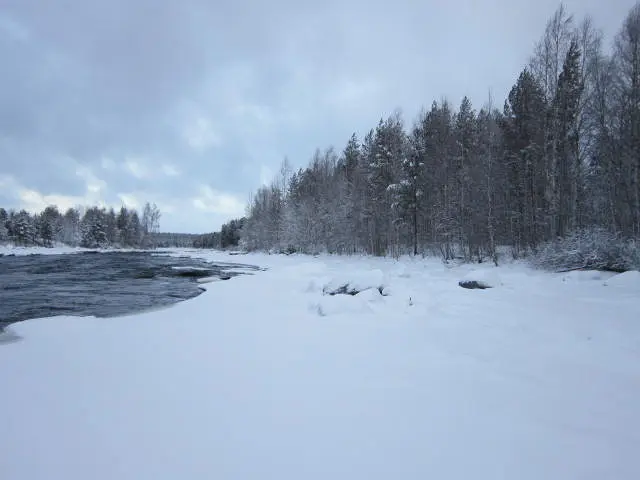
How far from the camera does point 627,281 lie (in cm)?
848

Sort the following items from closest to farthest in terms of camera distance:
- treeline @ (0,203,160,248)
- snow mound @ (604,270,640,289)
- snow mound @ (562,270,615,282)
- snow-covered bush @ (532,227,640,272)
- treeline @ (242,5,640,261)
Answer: snow mound @ (604,270,640,289) → snow mound @ (562,270,615,282) → snow-covered bush @ (532,227,640,272) → treeline @ (242,5,640,261) → treeline @ (0,203,160,248)

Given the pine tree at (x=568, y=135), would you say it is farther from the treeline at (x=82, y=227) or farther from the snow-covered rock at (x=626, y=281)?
the treeline at (x=82, y=227)

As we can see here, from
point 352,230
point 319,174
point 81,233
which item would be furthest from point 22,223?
point 352,230

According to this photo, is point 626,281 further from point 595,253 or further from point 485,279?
point 485,279

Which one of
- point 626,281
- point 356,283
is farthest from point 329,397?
point 626,281

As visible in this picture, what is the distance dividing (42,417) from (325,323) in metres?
4.32

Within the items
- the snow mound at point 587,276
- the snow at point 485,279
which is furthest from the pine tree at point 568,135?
the snow at point 485,279

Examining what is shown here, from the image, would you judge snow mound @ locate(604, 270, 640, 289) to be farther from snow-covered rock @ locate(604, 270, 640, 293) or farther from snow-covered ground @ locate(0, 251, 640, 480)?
snow-covered ground @ locate(0, 251, 640, 480)

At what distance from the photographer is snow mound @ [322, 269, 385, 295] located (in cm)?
960

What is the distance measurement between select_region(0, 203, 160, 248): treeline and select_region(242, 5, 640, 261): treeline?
74.2 m

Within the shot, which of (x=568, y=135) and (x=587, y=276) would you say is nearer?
(x=587, y=276)

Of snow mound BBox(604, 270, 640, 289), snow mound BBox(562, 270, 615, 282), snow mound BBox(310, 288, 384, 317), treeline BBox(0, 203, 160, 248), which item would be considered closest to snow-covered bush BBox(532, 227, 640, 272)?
snow mound BBox(562, 270, 615, 282)

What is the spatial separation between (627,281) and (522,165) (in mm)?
14897

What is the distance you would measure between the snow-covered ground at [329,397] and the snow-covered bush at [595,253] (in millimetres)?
5285
